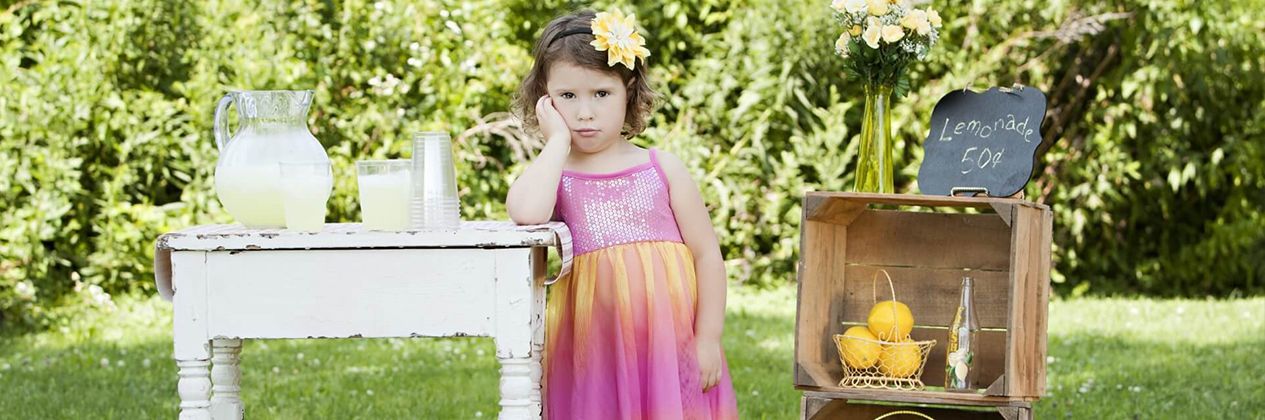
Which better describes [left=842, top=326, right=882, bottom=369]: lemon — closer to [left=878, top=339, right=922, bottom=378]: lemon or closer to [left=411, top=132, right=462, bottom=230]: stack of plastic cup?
[left=878, top=339, right=922, bottom=378]: lemon

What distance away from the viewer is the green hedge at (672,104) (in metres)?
6.56

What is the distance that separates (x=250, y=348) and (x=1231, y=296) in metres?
4.39

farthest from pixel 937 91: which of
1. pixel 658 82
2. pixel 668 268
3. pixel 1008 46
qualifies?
pixel 668 268

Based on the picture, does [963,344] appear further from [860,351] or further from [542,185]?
[542,185]

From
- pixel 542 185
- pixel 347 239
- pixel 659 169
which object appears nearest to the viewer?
pixel 347 239

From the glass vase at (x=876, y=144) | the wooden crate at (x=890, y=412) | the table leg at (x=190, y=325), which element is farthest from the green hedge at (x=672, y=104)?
the table leg at (x=190, y=325)

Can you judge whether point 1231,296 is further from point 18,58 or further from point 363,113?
point 18,58

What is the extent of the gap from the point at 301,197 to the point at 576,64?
0.62m

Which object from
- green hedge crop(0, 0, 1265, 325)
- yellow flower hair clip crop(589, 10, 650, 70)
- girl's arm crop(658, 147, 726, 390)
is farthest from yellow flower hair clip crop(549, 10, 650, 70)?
green hedge crop(0, 0, 1265, 325)

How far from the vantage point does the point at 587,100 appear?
9.64 ft

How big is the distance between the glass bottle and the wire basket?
6 centimetres

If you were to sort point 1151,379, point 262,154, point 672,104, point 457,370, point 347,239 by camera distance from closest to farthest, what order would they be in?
1. point 347,239
2. point 262,154
3. point 1151,379
4. point 457,370
5. point 672,104

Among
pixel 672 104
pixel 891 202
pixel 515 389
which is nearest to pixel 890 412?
pixel 891 202

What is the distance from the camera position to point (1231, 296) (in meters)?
6.95
